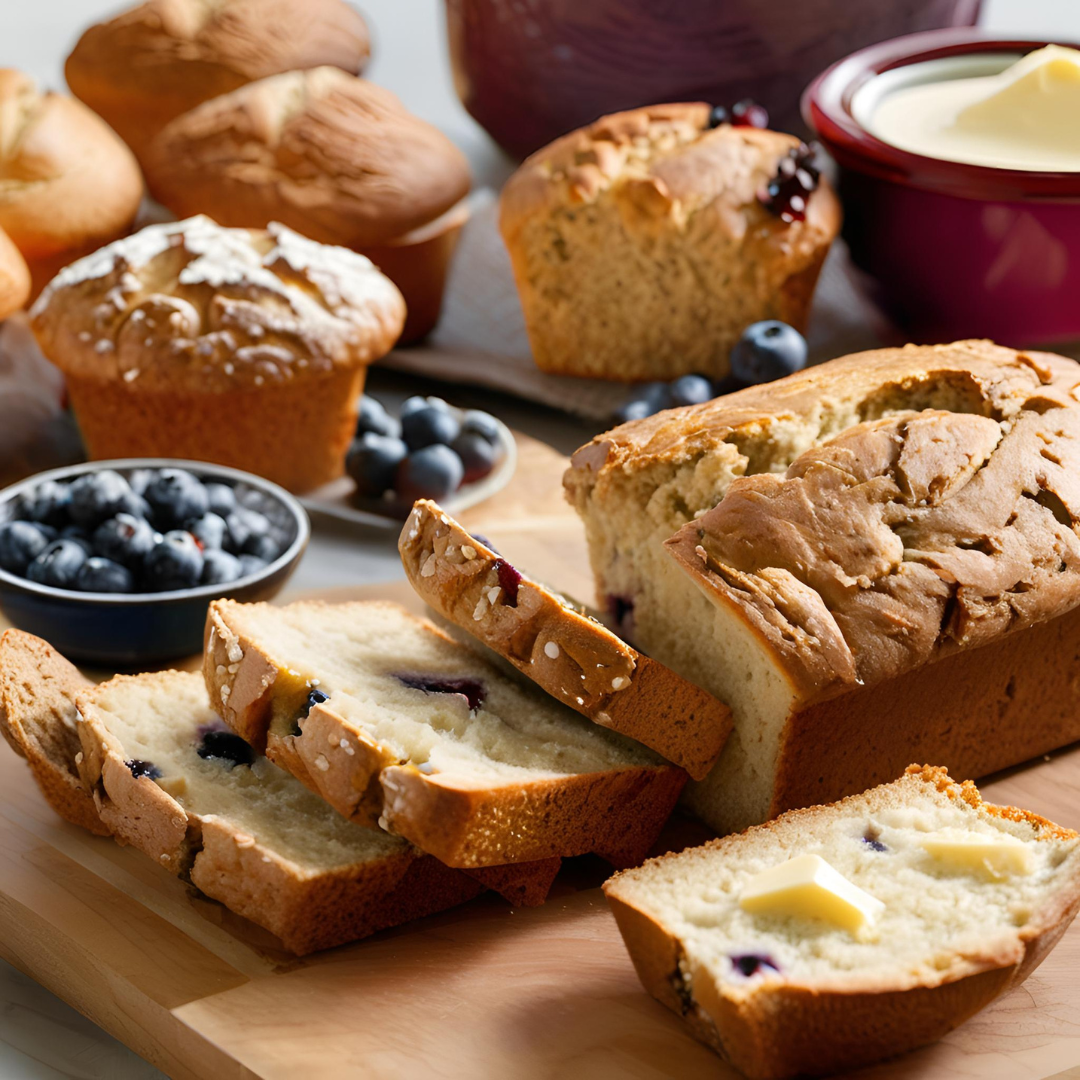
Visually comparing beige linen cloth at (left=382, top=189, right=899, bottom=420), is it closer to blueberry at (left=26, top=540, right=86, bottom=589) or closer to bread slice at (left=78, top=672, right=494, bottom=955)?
blueberry at (left=26, top=540, right=86, bottom=589)

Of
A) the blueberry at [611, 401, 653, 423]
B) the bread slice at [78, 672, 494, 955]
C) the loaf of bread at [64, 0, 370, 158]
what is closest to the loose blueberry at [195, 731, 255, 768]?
the bread slice at [78, 672, 494, 955]

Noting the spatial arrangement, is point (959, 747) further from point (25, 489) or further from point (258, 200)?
point (258, 200)

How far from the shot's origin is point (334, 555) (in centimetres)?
363

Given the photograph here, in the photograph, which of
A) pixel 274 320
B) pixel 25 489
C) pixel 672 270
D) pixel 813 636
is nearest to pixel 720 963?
pixel 813 636

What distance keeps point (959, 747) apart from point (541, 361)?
2.21 m

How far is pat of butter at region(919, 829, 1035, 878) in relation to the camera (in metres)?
2.03

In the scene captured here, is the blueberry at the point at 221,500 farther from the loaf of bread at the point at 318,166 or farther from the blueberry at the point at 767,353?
the blueberry at the point at 767,353

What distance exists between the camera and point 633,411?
12.7ft

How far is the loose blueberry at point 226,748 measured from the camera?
240 cm

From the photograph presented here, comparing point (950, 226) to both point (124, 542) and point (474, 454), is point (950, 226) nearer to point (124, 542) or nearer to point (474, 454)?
point (474, 454)

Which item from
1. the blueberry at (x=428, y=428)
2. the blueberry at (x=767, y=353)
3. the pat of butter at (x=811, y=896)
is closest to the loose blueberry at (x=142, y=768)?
the pat of butter at (x=811, y=896)

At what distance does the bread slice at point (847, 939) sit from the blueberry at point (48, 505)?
1.59m

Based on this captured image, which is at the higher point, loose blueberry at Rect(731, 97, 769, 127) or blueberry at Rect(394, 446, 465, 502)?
loose blueberry at Rect(731, 97, 769, 127)

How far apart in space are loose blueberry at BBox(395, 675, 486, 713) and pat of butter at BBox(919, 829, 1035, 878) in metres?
0.81
